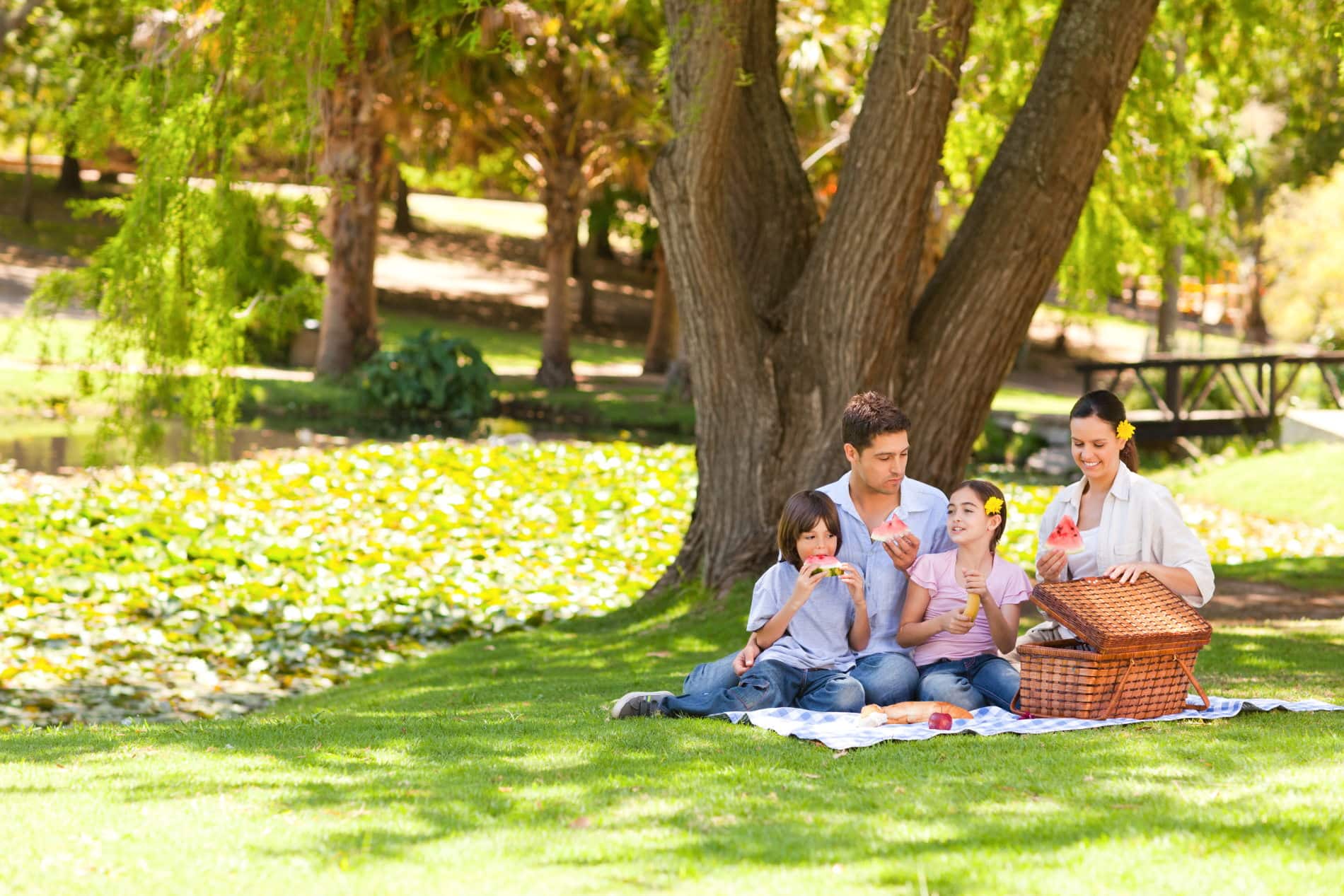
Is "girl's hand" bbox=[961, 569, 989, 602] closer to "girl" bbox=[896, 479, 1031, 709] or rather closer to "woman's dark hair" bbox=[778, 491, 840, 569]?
"girl" bbox=[896, 479, 1031, 709]

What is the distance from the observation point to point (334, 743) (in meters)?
5.65

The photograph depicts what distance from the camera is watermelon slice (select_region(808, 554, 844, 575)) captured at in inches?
230

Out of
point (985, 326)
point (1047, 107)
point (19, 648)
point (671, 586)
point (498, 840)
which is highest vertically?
point (1047, 107)

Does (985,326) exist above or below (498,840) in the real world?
above

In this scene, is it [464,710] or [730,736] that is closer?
[730,736]

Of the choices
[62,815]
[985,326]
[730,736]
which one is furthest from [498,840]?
[985,326]

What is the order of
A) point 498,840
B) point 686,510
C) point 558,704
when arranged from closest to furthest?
point 498,840 → point 558,704 → point 686,510

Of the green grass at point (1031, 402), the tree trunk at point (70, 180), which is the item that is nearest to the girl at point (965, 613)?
→ the green grass at point (1031, 402)

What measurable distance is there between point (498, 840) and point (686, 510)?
35.1ft

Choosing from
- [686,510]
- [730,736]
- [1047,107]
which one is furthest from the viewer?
[686,510]

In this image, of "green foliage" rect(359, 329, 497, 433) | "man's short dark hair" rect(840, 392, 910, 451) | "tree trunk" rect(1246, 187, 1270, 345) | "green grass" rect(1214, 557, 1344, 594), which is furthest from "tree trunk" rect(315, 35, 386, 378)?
"tree trunk" rect(1246, 187, 1270, 345)

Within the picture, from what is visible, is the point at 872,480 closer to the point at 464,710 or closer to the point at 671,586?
the point at 464,710

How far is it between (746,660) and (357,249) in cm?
2097

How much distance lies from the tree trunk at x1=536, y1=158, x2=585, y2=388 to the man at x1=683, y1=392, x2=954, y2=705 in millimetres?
22342
